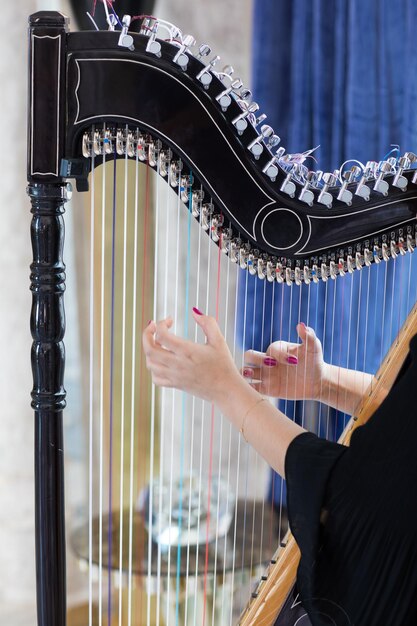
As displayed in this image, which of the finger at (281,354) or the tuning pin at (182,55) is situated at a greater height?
the tuning pin at (182,55)

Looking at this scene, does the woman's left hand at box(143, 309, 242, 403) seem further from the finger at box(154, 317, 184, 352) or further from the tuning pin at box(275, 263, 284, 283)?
the tuning pin at box(275, 263, 284, 283)

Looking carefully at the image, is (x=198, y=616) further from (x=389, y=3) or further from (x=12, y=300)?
(x=389, y=3)

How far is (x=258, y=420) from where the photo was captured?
1.05 m

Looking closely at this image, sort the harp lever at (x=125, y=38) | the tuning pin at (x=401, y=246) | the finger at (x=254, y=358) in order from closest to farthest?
the harp lever at (x=125, y=38) < the tuning pin at (x=401, y=246) < the finger at (x=254, y=358)

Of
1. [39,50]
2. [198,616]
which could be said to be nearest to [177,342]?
[39,50]

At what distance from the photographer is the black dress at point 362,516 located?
1022 millimetres

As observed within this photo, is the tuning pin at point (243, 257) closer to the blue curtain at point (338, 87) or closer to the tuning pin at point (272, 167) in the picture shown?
the tuning pin at point (272, 167)

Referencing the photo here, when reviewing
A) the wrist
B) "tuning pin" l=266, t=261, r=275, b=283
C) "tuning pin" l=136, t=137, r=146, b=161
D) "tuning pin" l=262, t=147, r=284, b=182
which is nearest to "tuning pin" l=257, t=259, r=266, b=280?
"tuning pin" l=266, t=261, r=275, b=283

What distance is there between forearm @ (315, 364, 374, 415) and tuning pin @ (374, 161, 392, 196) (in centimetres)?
35

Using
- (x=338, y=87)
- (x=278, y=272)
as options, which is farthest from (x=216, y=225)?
(x=338, y=87)

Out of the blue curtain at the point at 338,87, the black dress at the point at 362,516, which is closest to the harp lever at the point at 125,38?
the black dress at the point at 362,516

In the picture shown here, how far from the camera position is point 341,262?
1.13 metres

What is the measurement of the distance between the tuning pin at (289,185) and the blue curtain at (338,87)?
103 centimetres

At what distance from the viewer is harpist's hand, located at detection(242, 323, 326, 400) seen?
130cm
